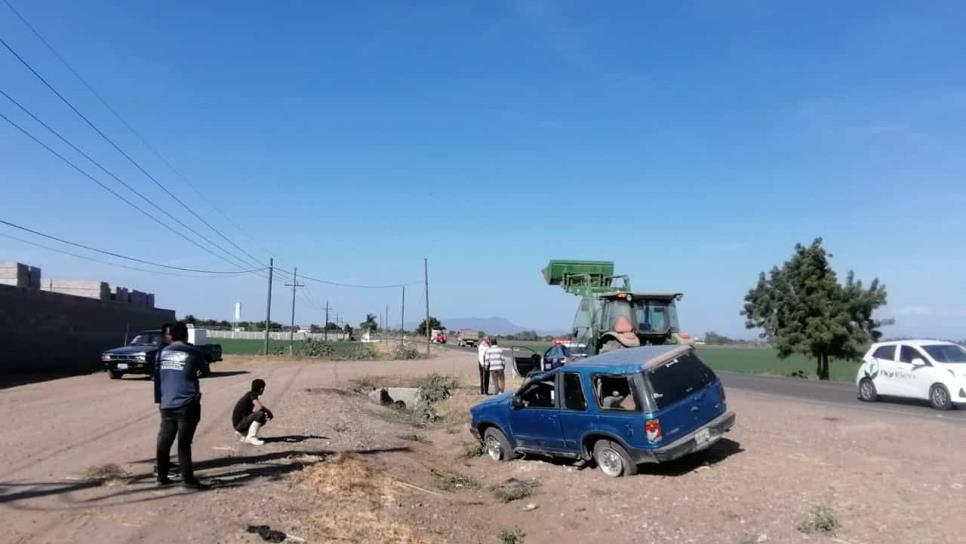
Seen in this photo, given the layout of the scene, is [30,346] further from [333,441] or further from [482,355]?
[333,441]

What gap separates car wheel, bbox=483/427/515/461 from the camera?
41.6 feet

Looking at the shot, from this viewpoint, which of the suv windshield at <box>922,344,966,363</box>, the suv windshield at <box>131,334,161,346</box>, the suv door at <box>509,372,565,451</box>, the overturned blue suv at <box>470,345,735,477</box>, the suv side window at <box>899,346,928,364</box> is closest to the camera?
the overturned blue suv at <box>470,345,735,477</box>

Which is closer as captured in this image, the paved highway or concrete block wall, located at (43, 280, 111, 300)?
the paved highway

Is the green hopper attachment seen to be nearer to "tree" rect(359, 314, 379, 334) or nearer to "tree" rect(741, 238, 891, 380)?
"tree" rect(741, 238, 891, 380)

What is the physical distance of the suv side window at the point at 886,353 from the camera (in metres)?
19.1

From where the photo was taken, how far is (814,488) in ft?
29.2

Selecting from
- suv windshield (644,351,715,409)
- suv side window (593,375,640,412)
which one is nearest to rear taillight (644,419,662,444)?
suv windshield (644,351,715,409)

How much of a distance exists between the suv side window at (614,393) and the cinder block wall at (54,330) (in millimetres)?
23151

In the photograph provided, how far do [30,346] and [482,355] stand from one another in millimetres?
17800

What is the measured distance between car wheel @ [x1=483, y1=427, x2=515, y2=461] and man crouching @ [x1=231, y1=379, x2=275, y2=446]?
3.59 m

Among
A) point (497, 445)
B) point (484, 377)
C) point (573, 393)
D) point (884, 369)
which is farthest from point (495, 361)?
point (573, 393)

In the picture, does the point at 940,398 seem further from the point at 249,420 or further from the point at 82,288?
the point at 82,288

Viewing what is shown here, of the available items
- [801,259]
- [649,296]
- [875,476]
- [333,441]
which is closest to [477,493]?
[333,441]

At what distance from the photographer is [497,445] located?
1295cm
